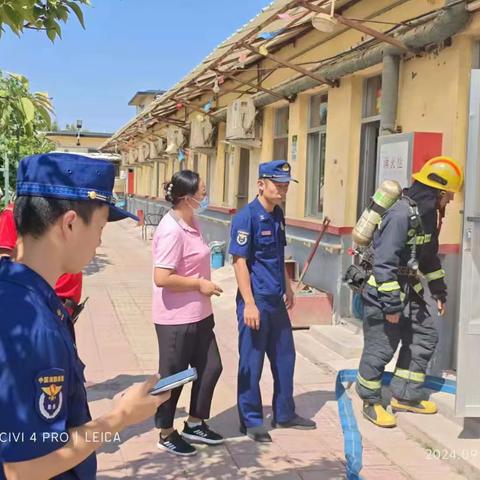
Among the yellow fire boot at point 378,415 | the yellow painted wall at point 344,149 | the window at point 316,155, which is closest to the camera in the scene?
the yellow fire boot at point 378,415

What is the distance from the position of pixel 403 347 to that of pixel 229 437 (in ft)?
4.97

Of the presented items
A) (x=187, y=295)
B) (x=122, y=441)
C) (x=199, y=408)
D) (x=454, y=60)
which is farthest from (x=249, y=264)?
(x=454, y=60)

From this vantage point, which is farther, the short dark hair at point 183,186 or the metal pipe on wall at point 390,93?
the metal pipe on wall at point 390,93

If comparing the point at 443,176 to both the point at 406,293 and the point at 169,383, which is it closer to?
the point at 406,293

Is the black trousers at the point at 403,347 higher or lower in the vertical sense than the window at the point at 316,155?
lower

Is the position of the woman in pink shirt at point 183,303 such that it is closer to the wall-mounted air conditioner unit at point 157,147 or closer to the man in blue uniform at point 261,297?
the man in blue uniform at point 261,297

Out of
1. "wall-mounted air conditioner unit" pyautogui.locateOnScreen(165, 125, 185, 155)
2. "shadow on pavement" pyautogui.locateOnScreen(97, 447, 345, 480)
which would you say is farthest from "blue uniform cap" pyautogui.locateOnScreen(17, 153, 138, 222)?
"wall-mounted air conditioner unit" pyautogui.locateOnScreen(165, 125, 185, 155)

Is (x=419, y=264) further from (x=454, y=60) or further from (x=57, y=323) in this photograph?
(x=57, y=323)

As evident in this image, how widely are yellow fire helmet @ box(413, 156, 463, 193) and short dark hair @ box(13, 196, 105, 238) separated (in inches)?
132

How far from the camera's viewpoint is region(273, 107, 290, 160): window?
984 centimetres

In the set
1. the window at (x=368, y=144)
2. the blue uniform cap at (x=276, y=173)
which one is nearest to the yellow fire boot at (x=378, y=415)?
the blue uniform cap at (x=276, y=173)

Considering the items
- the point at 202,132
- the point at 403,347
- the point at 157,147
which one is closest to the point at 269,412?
the point at 403,347

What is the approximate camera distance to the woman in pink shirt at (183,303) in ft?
12.5

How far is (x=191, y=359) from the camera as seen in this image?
13.2ft
